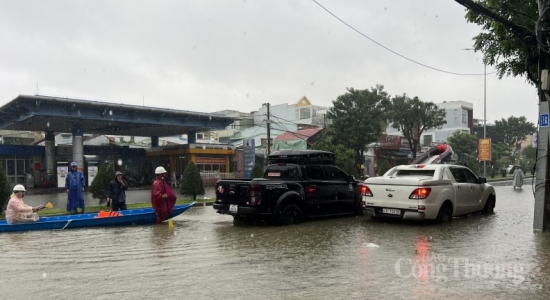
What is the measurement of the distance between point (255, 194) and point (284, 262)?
3.72 metres

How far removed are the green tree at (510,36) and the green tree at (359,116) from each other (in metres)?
28.1

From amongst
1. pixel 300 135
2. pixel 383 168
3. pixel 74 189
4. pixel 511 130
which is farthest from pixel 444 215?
pixel 511 130

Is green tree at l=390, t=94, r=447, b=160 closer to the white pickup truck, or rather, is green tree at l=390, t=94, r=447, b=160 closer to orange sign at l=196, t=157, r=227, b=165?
orange sign at l=196, t=157, r=227, b=165

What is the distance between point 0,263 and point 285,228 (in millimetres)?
5812

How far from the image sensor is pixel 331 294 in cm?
523

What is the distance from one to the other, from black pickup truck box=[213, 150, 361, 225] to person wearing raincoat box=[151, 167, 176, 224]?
1513 millimetres

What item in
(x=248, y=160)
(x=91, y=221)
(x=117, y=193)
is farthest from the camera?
(x=248, y=160)

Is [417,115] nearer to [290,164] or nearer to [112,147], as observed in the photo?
[112,147]

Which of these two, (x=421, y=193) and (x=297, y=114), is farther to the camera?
(x=297, y=114)

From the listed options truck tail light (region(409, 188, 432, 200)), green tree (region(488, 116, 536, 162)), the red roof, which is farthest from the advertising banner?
green tree (region(488, 116, 536, 162))

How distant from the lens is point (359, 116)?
3981 cm

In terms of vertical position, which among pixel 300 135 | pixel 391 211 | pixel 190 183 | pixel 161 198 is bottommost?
pixel 391 211

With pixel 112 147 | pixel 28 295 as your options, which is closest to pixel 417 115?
pixel 112 147

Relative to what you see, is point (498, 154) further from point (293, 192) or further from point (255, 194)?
point (255, 194)
